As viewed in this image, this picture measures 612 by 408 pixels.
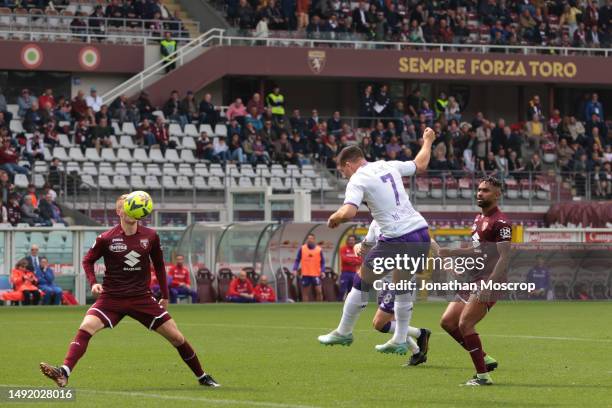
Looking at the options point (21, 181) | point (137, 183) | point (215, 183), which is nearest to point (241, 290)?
point (137, 183)

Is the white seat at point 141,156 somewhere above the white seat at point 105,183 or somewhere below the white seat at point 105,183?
above

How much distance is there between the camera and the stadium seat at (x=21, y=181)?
36531 millimetres

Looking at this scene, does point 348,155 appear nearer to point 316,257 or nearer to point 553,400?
point 553,400

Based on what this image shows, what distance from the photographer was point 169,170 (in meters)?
39.8

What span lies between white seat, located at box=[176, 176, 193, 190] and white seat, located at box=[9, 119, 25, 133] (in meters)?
4.31

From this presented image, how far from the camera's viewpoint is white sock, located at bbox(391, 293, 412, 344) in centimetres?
1411

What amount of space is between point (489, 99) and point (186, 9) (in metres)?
12.6

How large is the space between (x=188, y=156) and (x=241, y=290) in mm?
8954

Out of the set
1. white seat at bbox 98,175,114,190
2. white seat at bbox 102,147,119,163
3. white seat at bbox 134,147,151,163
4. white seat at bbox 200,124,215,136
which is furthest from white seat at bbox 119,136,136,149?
white seat at bbox 200,124,215,136

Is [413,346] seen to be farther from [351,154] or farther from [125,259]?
[125,259]

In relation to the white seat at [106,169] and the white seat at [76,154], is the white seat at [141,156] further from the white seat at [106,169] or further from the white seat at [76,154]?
the white seat at [76,154]

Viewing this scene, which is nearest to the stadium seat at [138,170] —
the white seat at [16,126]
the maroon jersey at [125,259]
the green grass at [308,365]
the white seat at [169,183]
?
the white seat at [169,183]

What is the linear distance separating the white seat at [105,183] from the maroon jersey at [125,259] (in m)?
25.6

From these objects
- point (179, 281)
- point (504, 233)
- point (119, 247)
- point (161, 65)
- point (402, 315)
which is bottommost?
point (179, 281)
